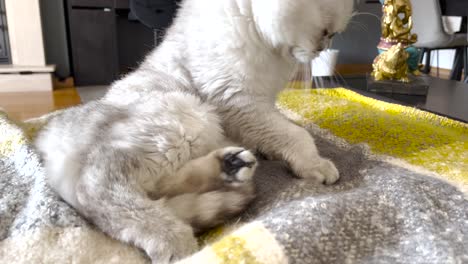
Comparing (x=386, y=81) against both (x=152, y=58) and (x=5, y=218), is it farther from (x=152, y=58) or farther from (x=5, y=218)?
(x=5, y=218)

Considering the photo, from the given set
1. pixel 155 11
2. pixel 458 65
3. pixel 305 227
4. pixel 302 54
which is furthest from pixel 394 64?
pixel 458 65

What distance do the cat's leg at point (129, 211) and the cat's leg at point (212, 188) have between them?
38 mm

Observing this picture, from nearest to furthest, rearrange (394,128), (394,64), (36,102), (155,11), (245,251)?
1. (245,251)
2. (394,128)
3. (394,64)
4. (155,11)
5. (36,102)

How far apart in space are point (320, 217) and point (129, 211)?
334mm

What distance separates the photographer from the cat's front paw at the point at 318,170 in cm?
97

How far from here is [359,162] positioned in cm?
111

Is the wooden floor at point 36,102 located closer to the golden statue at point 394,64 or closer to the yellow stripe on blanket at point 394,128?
the yellow stripe on blanket at point 394,128

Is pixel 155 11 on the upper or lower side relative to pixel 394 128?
upper

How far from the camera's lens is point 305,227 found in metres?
0.70

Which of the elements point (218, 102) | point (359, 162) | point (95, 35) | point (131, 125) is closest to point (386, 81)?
point (359, 162)

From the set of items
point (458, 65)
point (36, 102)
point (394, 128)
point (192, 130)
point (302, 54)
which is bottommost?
point (36, 102)

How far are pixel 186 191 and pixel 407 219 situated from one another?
0.43m

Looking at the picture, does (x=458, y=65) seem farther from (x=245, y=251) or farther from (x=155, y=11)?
(x=245, y=251)

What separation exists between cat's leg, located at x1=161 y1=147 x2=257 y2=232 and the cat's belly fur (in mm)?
32
